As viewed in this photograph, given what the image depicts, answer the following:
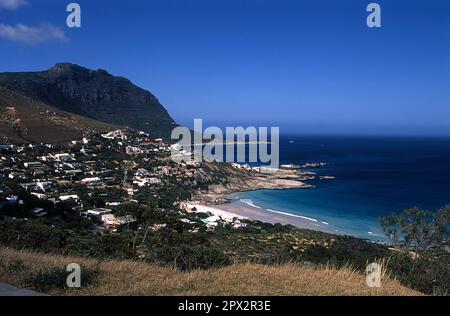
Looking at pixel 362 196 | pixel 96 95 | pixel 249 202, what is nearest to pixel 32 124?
pixel 249 202

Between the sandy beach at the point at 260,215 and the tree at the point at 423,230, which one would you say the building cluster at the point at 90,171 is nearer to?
the sandy beach at the point at 260,215

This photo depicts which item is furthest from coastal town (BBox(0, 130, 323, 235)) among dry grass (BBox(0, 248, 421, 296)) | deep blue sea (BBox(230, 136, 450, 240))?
dry grass (BBox(0, 248, 421, 296))

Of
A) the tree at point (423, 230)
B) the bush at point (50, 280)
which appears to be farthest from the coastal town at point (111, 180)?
the bush at point (50, 280)

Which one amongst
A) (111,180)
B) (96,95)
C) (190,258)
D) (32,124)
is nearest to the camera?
(190,258)

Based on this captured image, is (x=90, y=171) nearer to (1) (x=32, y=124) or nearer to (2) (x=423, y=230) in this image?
(1) (x=32, y=124)

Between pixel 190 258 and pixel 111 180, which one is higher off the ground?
pixel 190 258
